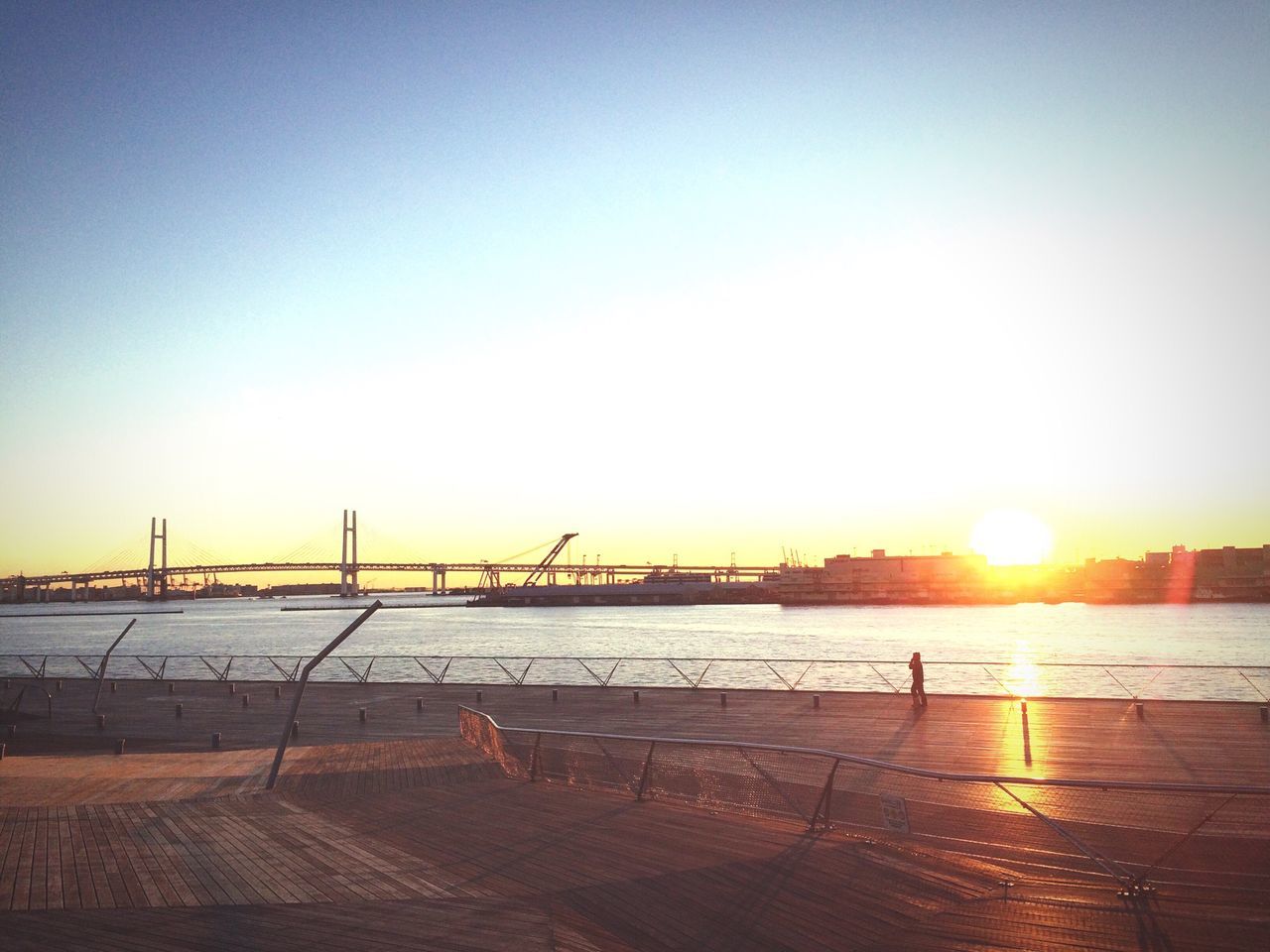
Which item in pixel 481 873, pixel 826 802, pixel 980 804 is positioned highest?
pixel 980 804

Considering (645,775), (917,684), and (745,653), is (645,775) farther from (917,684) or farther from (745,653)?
(745,653)

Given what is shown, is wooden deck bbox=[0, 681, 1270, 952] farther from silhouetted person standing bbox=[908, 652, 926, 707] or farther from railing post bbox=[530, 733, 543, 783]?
silhouetted person standing bbox=[908, 652, 926, 707]

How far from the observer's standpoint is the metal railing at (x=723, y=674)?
34.3 m

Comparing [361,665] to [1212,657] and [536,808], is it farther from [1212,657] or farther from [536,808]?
[1212,657]

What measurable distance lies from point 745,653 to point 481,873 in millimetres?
69744

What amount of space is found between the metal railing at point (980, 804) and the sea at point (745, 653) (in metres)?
14.3

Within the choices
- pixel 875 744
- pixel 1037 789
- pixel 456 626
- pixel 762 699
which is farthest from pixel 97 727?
pixel 456 626

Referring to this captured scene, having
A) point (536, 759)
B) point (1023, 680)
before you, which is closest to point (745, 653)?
point (1023, 680)

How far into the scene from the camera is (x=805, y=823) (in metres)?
10.9

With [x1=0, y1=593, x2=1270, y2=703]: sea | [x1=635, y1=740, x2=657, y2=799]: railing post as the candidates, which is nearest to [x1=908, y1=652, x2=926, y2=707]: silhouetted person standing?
[x1=0, y1=593, x2=1270, y2=703]: sea

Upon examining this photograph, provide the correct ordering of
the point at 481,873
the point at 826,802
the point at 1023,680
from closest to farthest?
1. the point at 481,873
2. the point at 826,802
3. the point at 1023,680

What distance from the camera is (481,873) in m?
9.56

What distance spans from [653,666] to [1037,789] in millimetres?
47542

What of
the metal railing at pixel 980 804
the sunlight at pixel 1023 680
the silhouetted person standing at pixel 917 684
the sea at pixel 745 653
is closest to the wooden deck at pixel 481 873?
the metal railing at pixel 980 804
